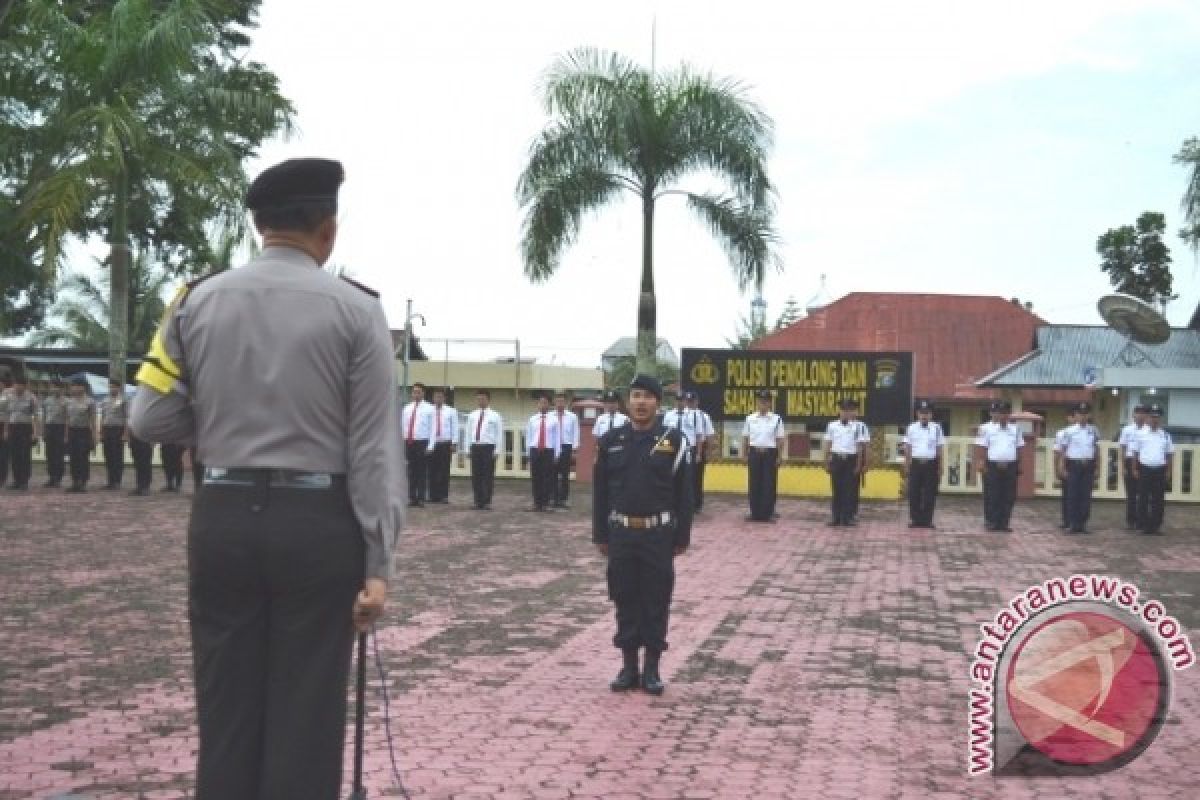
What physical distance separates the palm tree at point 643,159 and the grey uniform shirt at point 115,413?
7.07 metres

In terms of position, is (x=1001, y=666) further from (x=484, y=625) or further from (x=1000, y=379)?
(x=1000, y=379)

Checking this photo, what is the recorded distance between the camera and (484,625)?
31.6 ft

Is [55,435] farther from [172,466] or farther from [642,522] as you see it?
[642,522]

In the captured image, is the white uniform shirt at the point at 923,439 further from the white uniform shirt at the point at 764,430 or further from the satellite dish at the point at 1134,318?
the satellite dish at the point at 1134,318

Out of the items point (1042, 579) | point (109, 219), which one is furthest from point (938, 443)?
point (109, 219)

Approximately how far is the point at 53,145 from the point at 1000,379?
2830 cm

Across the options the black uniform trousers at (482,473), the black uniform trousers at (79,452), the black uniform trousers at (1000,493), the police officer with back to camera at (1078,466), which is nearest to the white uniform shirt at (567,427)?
the black uniform trousers at (482,473)

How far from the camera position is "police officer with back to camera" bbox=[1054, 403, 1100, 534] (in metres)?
18.5

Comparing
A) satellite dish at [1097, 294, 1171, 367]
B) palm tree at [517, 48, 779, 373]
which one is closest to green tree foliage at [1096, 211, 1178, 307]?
satellite dish at [1097, 294, 1171, 367]

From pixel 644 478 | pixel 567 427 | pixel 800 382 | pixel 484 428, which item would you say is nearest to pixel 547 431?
pixel 567 427

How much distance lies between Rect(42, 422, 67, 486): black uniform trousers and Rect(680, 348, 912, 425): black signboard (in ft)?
32.4

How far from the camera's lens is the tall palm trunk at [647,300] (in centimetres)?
2397

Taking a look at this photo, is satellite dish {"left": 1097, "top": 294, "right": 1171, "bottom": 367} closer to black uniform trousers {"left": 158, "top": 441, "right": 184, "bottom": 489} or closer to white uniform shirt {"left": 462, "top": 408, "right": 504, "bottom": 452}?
white uniform shirt {"left": 462, "top": 408, "right": 504, "bottom": 452}

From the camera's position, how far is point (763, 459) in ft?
64.5
